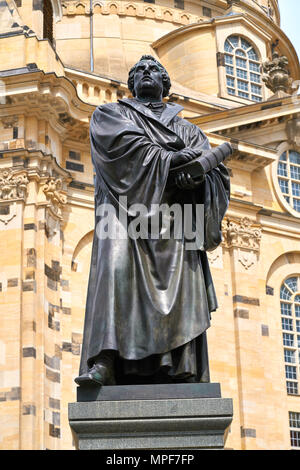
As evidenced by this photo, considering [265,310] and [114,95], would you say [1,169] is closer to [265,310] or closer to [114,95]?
[114,95]

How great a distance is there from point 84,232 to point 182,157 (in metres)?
19.8

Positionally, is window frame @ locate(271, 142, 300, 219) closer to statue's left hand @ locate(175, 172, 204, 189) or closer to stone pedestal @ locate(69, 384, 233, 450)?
statue's left hand @ locate(175, 172, 204, 189)

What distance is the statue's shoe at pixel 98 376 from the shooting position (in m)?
6.52

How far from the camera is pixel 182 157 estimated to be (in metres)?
7.16

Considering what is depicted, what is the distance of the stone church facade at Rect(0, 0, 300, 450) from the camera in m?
23.9

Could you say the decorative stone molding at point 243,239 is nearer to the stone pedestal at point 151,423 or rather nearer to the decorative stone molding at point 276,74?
the decorative stone molding at point 276,74

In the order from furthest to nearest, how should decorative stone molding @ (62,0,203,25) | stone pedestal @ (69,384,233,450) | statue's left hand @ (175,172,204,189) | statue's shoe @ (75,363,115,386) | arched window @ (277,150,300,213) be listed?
decorative stone molding @ (62,0,203,25) < arched window @ (277,150,300,213) < statue's left hand @ (175,172,204,189) < statue's shoe @ (75,363,115,386) < stone pedestal @ (69,384,233,450)

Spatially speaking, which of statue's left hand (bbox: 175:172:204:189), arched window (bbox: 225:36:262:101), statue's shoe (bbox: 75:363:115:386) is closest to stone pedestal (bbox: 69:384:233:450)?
statue's shoe (bbox: 75:363:115:386)

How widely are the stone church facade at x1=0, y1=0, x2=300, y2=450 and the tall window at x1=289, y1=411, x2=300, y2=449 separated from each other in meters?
0.04

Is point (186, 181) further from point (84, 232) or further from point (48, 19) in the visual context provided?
point (48, 19)

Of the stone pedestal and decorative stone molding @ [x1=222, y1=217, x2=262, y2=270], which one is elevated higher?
decorative stone molding @ [x1=222, y1=217, x2=262, y2=270]

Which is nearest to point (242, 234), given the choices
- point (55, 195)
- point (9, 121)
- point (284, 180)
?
point (284, 180)

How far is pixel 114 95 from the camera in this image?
29.4 meters

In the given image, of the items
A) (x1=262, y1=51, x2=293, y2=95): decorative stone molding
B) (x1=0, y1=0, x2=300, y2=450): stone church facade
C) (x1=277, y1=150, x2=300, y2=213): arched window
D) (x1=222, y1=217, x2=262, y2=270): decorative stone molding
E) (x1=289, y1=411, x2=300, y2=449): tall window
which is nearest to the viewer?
(x1=0, y1=0, x2=300, y2=450): stone church facade
